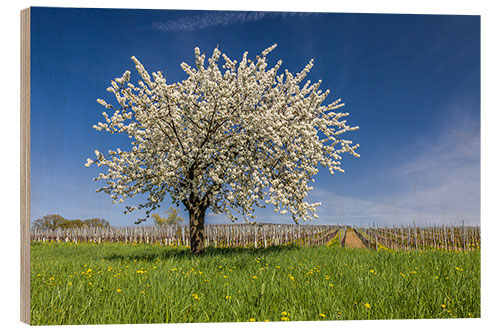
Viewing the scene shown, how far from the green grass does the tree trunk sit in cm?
153

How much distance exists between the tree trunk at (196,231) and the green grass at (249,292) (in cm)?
153

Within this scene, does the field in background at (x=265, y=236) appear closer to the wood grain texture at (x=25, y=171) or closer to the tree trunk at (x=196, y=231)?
the tree trunk at (x=196, y=231)

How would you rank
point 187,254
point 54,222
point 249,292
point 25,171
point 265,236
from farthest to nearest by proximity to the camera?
point 265,236
point 187,254
point 54,222
point 25,171
point 249,292

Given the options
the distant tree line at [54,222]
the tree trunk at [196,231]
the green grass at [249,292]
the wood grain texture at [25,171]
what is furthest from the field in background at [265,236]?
the wood grain texture at [25,171]

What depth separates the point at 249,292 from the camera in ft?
14.3

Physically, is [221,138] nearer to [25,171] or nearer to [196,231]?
[196,231]

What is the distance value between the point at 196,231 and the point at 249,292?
3301mm

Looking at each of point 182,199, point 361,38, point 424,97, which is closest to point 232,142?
point 182,199

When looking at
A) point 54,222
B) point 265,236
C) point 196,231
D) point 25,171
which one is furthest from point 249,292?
point 265,236

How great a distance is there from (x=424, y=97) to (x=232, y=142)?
146 inches

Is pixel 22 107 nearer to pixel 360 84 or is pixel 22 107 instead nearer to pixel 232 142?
pixel 232 142

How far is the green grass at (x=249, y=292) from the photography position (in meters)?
4.01

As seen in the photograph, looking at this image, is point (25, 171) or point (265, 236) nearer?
point (25, 171)

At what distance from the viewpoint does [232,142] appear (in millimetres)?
7074
